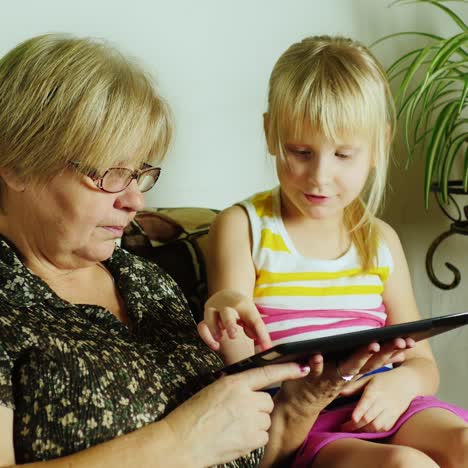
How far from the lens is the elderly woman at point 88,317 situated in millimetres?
1142

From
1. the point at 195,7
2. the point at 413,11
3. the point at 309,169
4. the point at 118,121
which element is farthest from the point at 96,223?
the point at 413,11

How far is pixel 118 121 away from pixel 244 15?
111 cm

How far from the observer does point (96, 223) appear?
1299 millimetres

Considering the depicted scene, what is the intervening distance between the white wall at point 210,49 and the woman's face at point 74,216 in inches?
25.0

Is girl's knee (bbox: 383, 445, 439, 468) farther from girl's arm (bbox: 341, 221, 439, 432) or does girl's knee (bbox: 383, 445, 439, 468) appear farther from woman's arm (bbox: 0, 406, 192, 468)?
woman's arm (bbox: 0, 406, 192, 468)

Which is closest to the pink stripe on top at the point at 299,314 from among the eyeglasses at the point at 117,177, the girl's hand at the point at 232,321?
Result: the girl's hand at the point at 232,321

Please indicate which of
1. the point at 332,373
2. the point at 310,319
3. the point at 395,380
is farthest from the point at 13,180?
the point at 395,380

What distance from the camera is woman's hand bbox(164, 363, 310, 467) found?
Answer: 1.19 metres

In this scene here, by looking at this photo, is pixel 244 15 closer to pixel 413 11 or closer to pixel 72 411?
pixel 413 11

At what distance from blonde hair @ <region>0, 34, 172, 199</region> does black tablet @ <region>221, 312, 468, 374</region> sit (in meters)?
0.42

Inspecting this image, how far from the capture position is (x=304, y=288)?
1.74 meters

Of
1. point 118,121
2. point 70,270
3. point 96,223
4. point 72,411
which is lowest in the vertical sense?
point 72,411

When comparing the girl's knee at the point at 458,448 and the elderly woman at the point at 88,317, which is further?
Answer: the girl's knee at the point at 458,448

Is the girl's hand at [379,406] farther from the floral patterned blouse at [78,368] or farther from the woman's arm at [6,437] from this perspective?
the woman's arm at [6,437]
